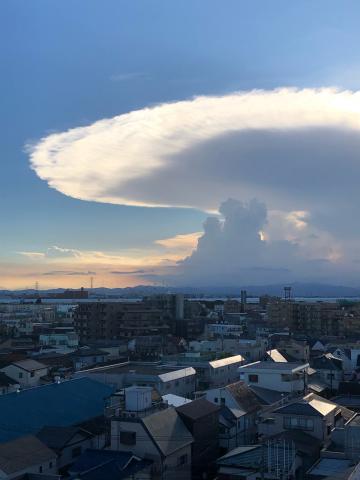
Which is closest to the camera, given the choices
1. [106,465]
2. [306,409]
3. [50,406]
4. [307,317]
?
[106,465]

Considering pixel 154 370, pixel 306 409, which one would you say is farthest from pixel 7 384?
pixel 306 409

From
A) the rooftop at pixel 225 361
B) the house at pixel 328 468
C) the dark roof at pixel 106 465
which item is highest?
the rooftop at pixel 225 361

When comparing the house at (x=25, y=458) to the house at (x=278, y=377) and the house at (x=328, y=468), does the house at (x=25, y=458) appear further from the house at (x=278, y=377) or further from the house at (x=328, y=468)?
the house at (x=278, y=377)

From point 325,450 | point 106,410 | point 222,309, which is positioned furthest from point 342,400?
point 222,309

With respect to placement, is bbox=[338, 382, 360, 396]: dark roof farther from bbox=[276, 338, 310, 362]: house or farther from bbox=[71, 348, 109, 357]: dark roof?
bbox=[71, 348, 109, 357]: dark roof

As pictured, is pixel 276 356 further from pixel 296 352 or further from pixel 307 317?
pixel 307 317

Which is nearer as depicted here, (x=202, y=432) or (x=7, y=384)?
(x=202, y=432)

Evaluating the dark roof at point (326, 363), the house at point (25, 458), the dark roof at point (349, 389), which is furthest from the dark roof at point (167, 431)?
the dark roof at point (326, 363)
